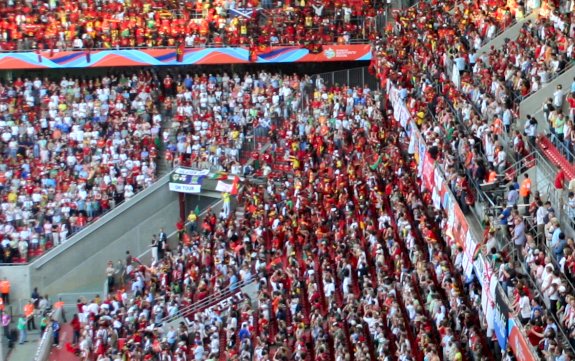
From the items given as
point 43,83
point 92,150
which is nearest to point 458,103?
point 92,150

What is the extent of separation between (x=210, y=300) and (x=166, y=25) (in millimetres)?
13658

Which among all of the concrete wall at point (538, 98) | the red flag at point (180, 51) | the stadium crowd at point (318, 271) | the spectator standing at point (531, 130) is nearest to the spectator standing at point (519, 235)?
the stadium crowd at point (318, 271)

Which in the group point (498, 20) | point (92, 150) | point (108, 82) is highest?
point (108, 82)

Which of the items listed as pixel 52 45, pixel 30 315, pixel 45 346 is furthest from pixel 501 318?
pixel 52 45

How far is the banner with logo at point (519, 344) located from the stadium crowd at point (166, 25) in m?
21.9

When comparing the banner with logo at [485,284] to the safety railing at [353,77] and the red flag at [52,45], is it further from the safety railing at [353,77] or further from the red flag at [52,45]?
the red flag at [52,45]

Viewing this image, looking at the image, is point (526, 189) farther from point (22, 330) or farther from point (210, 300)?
point (22, 330)

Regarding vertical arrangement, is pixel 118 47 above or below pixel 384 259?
above

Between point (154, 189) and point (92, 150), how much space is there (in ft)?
8.14

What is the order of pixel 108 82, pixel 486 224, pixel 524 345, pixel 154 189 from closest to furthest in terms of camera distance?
1. pixel 524 345
2. pixel 486 224
3. pixel 154 189
4. pixel 108 82

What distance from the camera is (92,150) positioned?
39906 mm

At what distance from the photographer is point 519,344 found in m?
21.5

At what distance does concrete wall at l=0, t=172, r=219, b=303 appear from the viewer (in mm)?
37531

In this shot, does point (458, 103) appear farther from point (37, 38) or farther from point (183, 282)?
point (37, 38)
